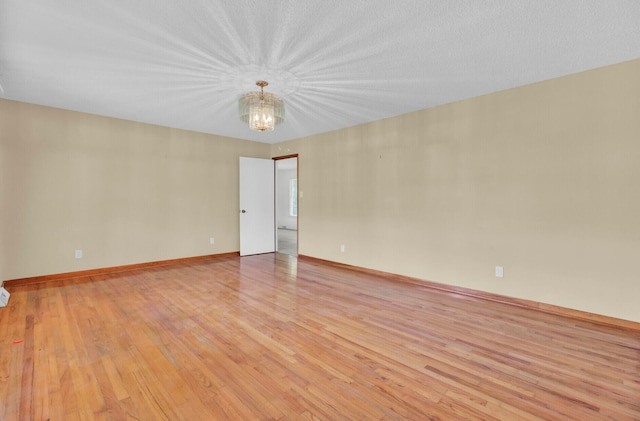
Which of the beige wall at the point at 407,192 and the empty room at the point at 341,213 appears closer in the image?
the empty room at the point at 341,213

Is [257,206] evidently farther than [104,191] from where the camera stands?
Yes

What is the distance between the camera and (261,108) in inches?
123

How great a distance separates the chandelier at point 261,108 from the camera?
313 centimetres

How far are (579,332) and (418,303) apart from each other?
134cm

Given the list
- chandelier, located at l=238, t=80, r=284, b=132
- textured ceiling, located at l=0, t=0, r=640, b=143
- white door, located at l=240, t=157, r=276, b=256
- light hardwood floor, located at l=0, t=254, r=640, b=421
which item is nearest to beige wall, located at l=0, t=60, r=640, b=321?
white door, located at l=240, t=157, r=276, b=256

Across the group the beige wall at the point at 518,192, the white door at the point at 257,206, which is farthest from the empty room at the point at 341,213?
the white door at the point at 257,206

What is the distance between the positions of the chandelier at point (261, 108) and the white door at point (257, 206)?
255cm

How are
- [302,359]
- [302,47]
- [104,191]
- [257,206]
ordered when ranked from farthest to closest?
[257,206], [104,191], [302,47], [302,359]

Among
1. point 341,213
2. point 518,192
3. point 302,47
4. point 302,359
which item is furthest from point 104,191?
point 518,192

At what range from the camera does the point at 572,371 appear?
192 centimetres

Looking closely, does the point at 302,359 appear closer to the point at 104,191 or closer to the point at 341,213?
the point at 341,213

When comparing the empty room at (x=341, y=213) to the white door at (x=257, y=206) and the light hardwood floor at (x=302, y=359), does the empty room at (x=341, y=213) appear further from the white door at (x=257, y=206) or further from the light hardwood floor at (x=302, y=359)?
the white door at (x=257, y=206)

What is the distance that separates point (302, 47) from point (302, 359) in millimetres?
2367

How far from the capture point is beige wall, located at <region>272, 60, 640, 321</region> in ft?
8.55
